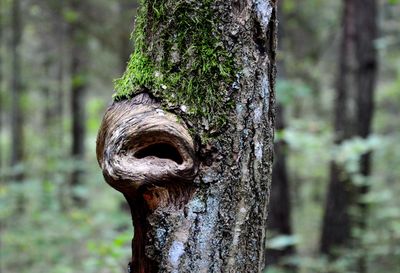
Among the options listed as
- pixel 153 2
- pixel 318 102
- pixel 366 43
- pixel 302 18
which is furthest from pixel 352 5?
pixel 318 102

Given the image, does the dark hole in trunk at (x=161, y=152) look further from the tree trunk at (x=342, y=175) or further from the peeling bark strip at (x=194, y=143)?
the tree trunk at (x=342, y=175)

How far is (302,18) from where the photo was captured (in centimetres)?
1288

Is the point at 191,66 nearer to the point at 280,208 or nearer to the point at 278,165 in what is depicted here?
the point at 278,165

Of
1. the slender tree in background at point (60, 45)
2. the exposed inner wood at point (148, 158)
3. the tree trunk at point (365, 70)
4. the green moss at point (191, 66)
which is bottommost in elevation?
the exposed inner wood at point (148, 158)

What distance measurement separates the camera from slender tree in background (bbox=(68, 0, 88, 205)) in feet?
37.2

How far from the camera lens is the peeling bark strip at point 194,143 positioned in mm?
1472

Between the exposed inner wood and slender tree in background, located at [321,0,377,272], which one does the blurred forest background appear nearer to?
slender tree in background, located at [321,0,377,272]

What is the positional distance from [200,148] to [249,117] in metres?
0.20

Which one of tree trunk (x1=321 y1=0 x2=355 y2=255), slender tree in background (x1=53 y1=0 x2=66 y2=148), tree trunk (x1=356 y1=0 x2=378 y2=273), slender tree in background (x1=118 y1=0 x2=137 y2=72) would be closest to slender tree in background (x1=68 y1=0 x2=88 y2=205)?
slender tree in background (x1=53 y1=0 x2=66 y2=148)

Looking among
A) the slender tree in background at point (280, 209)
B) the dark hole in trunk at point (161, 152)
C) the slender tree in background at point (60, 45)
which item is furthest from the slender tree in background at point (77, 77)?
the dark hole in trunk at point (161, 152)

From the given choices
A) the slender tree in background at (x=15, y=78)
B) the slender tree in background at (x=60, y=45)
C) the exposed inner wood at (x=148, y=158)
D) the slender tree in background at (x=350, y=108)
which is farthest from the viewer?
the slender tree in background at (x=15, y=78)

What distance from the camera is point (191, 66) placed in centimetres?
153

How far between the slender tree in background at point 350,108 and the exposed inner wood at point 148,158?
18.2 ft

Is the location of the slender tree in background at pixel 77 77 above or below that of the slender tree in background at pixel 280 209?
above
